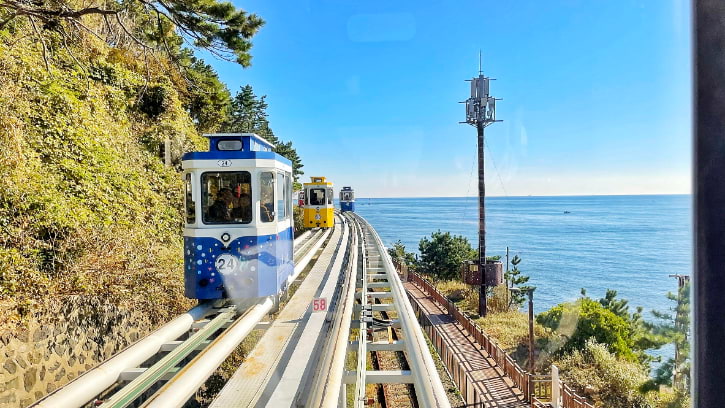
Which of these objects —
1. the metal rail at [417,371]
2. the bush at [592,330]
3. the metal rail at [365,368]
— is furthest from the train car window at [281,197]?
the bush at [592,330]

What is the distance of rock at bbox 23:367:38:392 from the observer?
15.4ft

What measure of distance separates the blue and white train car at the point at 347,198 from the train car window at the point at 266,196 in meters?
32.2

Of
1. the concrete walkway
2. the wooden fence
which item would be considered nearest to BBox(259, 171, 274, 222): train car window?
the wooden fence

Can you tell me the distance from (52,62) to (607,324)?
24769 mm

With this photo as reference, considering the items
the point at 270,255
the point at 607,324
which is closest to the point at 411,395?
the point at 270,255

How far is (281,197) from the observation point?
7043mm

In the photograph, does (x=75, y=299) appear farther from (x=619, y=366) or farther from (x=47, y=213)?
(x=619, y=366)

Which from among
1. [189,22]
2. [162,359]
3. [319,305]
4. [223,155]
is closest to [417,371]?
[162,359]

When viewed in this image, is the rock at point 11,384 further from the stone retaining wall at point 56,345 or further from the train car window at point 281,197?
the train car window at point 281,197

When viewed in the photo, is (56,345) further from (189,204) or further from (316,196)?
(316,196)

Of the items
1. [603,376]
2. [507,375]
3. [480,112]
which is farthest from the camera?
[480,112]

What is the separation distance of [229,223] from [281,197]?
1.15 meters

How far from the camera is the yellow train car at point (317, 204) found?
22625 millimetres

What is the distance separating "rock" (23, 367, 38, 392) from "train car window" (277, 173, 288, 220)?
11.9 ft
